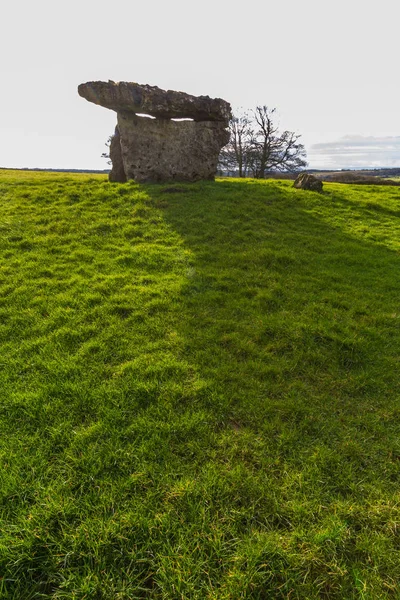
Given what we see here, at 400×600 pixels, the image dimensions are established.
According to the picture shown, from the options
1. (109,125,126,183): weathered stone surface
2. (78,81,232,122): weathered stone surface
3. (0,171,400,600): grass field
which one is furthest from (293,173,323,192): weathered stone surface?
(0,171,400,600): grass field

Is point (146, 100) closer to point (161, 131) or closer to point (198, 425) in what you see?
point (161, 131)

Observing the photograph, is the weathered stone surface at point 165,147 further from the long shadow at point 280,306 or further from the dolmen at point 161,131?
the long shadow at point 280,306

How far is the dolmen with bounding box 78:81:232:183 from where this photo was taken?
15461 mm

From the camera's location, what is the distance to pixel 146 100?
50.7ft

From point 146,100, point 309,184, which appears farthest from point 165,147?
point 309,184

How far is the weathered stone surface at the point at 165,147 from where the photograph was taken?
54.2 feet

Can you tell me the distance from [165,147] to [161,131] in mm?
801

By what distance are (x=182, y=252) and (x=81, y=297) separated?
3685 mm

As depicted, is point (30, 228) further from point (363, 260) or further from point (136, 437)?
point (363, 260)

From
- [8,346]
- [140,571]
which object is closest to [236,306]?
[8,346]

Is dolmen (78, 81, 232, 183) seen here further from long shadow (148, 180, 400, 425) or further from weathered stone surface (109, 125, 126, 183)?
long shadow (148, 180, 400, 425)

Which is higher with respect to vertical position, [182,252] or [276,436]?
[182,252]

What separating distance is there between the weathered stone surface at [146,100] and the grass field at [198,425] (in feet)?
31.7

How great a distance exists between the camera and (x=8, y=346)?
585cm
